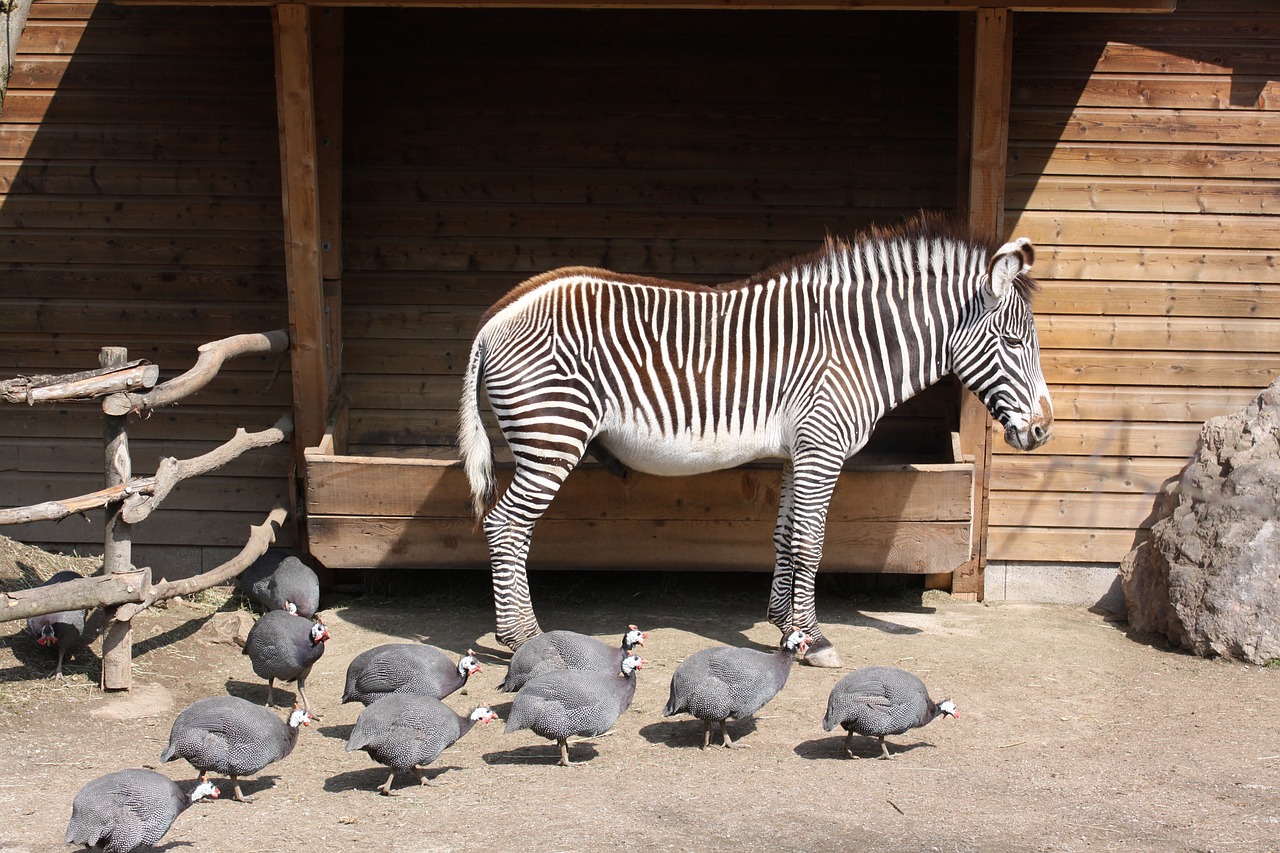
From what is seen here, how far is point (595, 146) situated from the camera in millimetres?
8391

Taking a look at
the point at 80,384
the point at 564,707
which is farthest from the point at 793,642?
the point at 80,384

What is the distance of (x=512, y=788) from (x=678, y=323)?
287cm

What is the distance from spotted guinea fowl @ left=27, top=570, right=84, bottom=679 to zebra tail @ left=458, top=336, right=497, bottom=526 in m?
2.03

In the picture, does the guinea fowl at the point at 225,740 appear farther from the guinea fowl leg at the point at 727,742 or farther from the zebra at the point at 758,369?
the zebra at the point at 758,369

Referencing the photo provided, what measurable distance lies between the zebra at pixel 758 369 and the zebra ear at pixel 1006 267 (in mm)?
11

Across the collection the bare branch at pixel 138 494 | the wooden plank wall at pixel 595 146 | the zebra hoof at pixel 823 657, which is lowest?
the zebra hoof at pixel 823 657

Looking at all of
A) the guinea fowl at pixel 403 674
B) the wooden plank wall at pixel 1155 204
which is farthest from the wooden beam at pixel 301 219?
the wooden plank wall at pixel 1155 204

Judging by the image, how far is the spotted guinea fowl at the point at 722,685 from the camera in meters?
5.20

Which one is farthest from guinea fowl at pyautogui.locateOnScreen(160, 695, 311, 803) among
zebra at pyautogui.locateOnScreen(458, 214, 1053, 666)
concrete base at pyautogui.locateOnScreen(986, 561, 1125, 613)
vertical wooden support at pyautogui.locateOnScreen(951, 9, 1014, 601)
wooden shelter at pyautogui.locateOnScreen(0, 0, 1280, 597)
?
concrete base at pyautogui.locateOnScreen(986, 561, 1125, 613)

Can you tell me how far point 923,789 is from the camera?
4910 millimetres

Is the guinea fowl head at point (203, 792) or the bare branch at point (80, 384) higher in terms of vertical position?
the bare branch at point (80, 384)

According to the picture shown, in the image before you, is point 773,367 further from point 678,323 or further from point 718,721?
point 718,721

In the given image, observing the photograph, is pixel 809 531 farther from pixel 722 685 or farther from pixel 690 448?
pixel 722 685

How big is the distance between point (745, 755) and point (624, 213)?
423 cm
